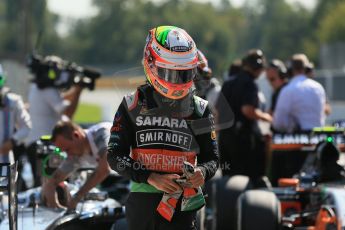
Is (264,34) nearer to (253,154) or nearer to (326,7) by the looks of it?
(326,7)

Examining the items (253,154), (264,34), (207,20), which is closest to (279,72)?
(253,154)

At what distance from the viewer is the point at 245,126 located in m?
9.30

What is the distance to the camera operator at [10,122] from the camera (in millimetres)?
7922

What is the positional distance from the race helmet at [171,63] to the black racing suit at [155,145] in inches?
4.2

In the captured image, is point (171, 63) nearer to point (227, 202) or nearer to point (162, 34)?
point (162, 34)

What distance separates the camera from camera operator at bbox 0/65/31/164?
7922 mm

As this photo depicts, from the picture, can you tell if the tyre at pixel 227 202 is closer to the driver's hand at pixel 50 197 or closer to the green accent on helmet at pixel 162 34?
the driver's hand at pixel 50 197

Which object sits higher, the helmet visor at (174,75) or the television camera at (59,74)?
the television camera at (59,74)

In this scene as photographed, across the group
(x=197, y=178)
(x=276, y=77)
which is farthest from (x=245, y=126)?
(x=197, y=178)

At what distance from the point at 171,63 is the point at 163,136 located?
396mm

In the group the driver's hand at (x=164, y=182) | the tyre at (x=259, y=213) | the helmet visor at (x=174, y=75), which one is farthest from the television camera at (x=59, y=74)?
the driver's hand at (x=164, y=182)

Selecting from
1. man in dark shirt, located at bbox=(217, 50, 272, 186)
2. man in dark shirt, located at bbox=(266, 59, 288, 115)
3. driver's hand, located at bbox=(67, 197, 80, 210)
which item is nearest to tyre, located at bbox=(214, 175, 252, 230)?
man in dark shirt, located at bbox=(217, 50, 272, 186)

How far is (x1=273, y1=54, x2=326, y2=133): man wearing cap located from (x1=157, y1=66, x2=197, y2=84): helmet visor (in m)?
4.71

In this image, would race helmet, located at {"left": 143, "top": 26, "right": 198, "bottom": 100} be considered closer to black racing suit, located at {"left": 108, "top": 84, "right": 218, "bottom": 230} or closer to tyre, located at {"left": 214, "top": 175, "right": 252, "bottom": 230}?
black racing suit, located at {"left": 108, "top": 84, "right": 218, "bottom": 230}
